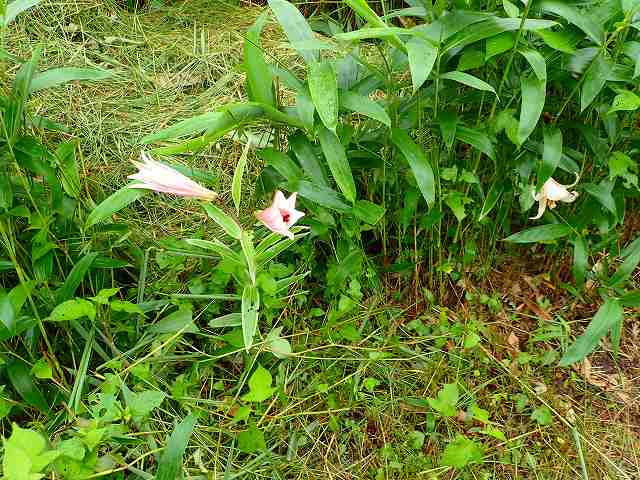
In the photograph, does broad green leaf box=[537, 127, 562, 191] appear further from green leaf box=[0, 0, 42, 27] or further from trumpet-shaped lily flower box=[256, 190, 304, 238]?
green leaf box=[0, 0, 42, 27]

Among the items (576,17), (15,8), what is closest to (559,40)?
(576,17)

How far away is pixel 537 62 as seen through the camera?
41.7 inches

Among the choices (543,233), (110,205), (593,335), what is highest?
(110,205)

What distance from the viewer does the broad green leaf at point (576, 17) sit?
42.4 inches

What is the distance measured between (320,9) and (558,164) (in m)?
1.10

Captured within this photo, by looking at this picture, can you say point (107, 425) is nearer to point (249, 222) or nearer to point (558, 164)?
point (249, 222)

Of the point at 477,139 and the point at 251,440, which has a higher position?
the point at 477,139

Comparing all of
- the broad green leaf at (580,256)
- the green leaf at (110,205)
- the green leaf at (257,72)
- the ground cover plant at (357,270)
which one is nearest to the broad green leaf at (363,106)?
the ground cover plant at (357,270)

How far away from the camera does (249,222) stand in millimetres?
1334

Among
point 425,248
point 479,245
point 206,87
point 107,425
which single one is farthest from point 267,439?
point 206,87

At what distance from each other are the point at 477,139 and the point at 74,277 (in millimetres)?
746

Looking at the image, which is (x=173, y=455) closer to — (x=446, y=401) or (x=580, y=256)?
(x=446, y=401)

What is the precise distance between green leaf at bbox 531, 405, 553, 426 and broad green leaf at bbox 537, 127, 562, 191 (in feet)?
1.35

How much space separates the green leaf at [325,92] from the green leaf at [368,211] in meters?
0.20
